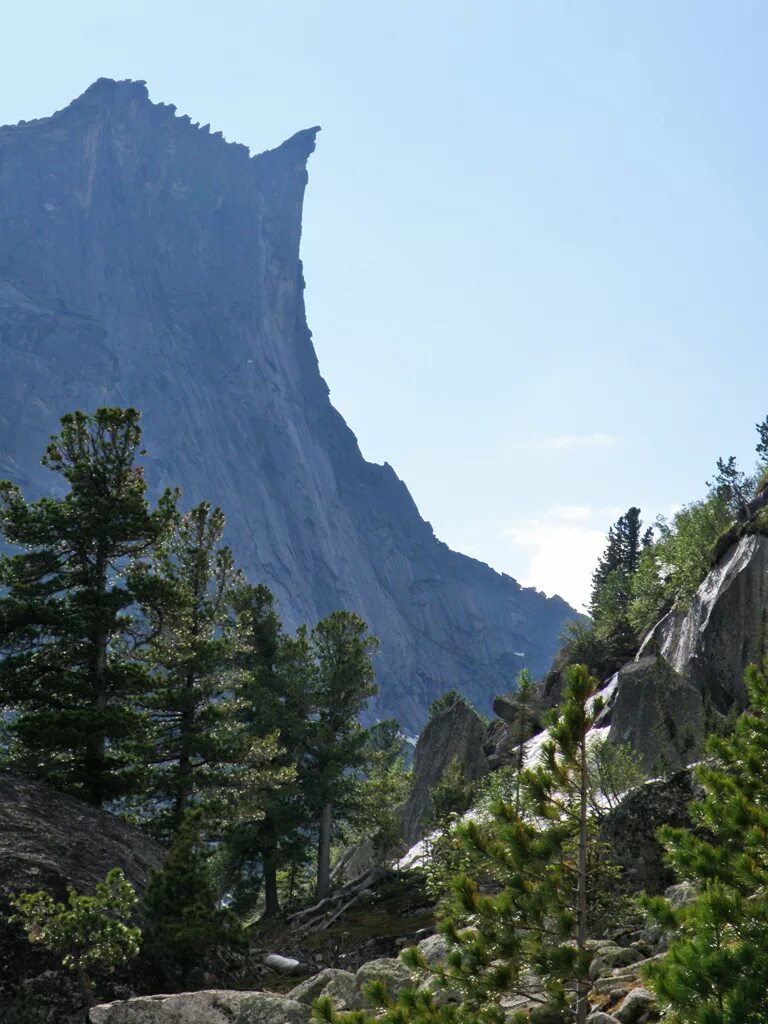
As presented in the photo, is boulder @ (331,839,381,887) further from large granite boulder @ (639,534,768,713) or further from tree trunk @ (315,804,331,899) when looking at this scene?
large granite boulder @ (639,534,768,713)

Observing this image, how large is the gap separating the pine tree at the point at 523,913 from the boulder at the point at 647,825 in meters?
8.68

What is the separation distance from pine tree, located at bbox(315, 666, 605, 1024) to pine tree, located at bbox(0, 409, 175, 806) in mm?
13408

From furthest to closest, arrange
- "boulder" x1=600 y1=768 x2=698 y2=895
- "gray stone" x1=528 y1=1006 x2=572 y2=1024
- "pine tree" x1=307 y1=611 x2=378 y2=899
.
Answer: "pine tree" x1=307 y1=611 x2=378 y2=899
"boulder" x1=600 y1=768 x2=698 y2=895
"gray stone" x1=528 y1=1006 x2=572 y2=1024

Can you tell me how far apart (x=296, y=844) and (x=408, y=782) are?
5.85m

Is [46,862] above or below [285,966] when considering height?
above

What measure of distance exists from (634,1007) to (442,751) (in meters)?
50.2

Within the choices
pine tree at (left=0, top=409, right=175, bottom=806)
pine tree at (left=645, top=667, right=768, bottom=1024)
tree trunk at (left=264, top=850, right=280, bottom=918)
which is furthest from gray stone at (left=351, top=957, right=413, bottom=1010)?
tree trunk at (left=264, top=850, right=280, bottom=918)

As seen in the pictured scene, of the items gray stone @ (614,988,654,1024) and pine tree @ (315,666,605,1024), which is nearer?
A: pine tree @ (315,666,605,1024)

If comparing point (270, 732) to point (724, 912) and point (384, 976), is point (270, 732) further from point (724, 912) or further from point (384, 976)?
point (724, 912)

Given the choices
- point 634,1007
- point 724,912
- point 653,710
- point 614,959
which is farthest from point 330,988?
point 653,710

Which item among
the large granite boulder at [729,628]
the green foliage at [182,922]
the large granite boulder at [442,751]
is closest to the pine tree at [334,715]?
the green foliage at [182,922]

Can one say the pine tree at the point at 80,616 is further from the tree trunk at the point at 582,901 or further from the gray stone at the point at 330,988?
the tree trunk at the point at 582,901

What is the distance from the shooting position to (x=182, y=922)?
14109 millimetres

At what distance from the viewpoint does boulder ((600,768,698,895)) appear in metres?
16.8
